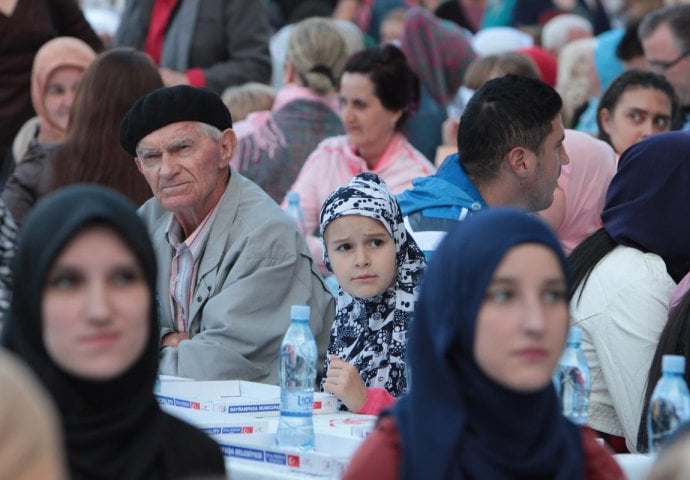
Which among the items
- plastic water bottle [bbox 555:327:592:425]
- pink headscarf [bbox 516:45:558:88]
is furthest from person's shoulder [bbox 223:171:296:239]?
pink headscarf [bbox 516:45:558:88]

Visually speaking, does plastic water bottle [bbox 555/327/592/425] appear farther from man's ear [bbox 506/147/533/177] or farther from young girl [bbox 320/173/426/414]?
man's ear [bbox 506/147/533/177]

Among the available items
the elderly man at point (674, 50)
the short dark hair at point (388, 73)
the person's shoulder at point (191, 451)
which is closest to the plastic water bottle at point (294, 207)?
the short dark hair at point (388, 73)

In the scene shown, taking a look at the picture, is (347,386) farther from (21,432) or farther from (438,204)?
(21,432)

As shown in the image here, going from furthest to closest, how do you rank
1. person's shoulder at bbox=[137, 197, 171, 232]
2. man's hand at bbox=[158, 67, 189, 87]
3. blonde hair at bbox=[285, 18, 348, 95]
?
blonde hair at bbox=[285, 18, 348, 95]
man's hand at bbox=[158, 67, 189, 87]
person's shoulder at bbox=[137, 197, 171, 232]

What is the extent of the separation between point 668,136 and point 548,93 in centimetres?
68

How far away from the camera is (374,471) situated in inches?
127

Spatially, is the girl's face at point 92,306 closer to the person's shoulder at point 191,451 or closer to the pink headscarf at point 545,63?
the person's shoulder at point 191,451

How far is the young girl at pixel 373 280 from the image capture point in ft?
16.9

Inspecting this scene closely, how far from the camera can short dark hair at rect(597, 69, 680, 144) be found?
7.43 metres

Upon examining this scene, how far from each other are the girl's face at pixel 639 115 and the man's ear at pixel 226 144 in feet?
7.87

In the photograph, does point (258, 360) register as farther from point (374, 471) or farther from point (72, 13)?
point (72, 13)

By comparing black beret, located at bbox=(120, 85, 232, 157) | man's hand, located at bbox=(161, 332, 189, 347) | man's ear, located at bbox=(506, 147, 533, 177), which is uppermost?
black beret, located at bbox=(120, 85, 232, 157)

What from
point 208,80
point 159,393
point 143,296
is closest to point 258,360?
point 159,393

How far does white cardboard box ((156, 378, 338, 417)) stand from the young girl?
26 centimetres
